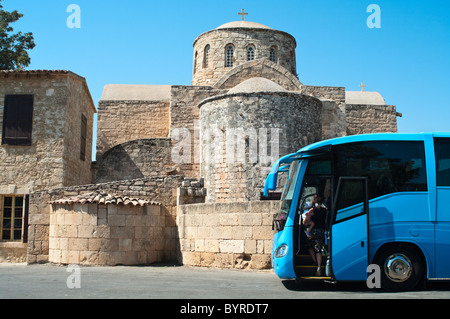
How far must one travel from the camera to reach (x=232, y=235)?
10352mm

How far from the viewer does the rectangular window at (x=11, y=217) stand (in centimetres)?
1330

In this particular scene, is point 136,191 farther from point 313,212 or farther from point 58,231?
point 313,212

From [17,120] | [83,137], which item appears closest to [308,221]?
[17,120]

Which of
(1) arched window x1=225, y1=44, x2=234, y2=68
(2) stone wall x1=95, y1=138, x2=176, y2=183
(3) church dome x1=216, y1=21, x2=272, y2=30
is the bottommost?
(2) stone wall x1=95, y1=138, x2=176, y2=183

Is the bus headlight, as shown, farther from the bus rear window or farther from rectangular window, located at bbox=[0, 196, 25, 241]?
rectangular window, located at bbox=[0, 196, 25, 241]

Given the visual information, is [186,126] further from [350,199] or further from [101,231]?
[350,199]

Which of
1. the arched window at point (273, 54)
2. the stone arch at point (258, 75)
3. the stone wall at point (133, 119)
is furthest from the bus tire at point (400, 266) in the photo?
the arched window at point (273, 54)

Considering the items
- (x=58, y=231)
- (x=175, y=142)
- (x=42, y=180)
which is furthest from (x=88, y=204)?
(x=175, y=142)

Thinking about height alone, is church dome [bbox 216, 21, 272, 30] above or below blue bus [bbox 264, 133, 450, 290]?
above

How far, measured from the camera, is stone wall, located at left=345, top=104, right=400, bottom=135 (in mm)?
24953

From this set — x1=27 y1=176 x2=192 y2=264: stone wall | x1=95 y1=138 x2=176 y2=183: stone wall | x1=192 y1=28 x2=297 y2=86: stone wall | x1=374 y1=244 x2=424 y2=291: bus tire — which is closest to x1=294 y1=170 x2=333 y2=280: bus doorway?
x1=374 y1=244 x2=424 y2=291: bus tire

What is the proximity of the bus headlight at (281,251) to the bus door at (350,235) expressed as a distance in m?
0.69

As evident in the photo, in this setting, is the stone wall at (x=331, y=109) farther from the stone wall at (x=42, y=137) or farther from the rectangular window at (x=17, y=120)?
the rectangular window at (x=17, y=120)

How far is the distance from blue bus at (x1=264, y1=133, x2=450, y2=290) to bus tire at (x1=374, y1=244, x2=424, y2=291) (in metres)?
0.01
